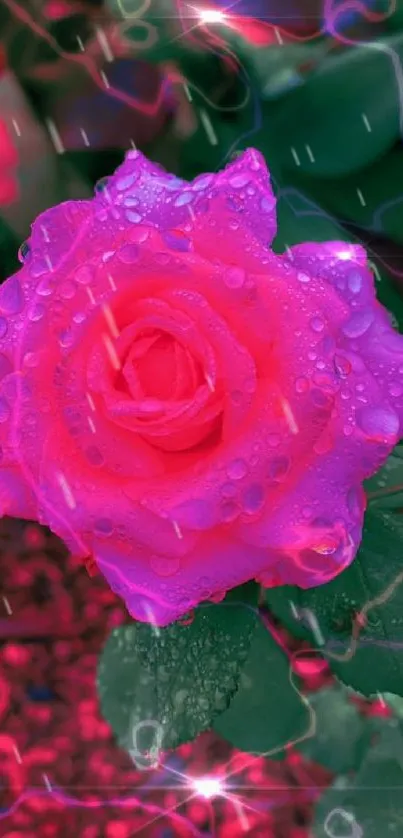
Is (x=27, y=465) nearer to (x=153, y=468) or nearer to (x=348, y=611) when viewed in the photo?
(x=153, y=468)

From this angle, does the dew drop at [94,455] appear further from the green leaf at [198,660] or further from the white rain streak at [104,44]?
the white rain streak at [104,44]

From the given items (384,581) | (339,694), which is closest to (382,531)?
(384,581)

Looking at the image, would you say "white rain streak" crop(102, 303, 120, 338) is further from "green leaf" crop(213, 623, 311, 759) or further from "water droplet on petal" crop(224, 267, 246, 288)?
"green leaf" crop(213, 623, 311, 759)

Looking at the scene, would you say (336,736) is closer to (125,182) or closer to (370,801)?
(370,801)

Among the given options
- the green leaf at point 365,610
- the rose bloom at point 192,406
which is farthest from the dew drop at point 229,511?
the green leaf at point 365,610

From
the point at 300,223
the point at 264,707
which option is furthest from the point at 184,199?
the point at 264,707

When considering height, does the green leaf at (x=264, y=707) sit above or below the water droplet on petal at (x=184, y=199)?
below
